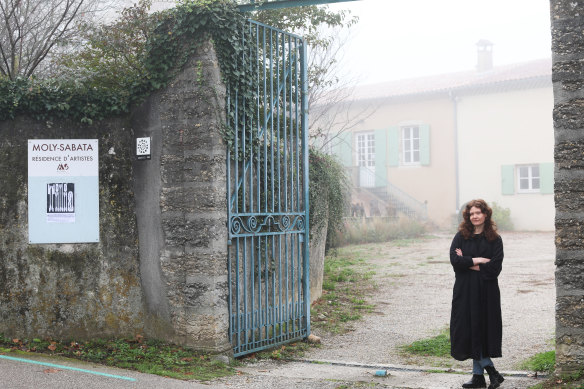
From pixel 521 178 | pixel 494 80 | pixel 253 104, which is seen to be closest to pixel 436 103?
pixel 494 80

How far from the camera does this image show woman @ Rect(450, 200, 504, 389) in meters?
5.46

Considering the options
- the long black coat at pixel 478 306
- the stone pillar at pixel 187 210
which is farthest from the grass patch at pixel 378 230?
the long black coat at pixel 478 306

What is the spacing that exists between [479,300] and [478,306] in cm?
5

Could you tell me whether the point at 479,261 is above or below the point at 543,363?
above

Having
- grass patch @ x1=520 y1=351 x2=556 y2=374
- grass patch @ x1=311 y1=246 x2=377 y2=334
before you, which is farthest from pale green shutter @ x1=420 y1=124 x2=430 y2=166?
grass patch @ x1=520 y1=351 x2=556 y2=374

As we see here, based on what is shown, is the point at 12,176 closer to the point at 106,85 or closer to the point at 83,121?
the point at 83,121

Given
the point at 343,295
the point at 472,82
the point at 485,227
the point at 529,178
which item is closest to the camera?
the point at 485,227

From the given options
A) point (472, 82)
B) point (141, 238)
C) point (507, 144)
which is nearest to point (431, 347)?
point (141, 238)

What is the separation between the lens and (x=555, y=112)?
499 cm

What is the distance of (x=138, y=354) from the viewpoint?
20.1 ft

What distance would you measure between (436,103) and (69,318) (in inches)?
820

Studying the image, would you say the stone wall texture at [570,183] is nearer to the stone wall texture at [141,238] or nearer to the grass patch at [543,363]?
the grass patch at [543,363]

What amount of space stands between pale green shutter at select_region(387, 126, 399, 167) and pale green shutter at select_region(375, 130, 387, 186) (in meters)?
0.17

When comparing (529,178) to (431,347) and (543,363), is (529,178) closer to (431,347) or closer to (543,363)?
(431,347)
